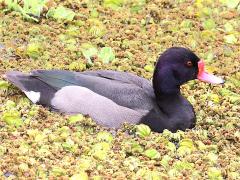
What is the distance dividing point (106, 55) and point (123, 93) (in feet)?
5.90

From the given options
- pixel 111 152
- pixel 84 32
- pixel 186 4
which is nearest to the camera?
pixel 111 152

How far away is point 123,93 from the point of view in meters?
8.34

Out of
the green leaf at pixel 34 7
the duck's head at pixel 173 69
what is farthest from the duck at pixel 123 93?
the green leaf at pixel 34 7

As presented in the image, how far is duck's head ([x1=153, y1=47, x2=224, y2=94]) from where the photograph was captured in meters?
8.48

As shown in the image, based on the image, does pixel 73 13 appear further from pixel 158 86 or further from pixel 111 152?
pixel 111 152

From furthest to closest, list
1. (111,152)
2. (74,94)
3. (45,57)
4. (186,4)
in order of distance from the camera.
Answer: (186,4)
(45,57)
(74,94)
(111,152)

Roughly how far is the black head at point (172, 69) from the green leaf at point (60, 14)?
2.75 m

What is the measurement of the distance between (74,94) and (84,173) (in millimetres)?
1494

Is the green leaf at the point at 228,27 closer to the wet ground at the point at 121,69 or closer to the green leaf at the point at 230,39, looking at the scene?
the wet ground at the point at 121,69

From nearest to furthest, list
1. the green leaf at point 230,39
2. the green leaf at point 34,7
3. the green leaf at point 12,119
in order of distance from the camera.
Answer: the green leaf at point 12,119, the green leaf at point 34,7, the green leaf at point 230,39

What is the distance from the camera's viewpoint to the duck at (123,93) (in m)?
8.26

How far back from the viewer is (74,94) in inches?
327

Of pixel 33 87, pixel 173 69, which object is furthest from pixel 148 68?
pixel 33 87

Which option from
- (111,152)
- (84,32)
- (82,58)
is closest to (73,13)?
(84,32)
